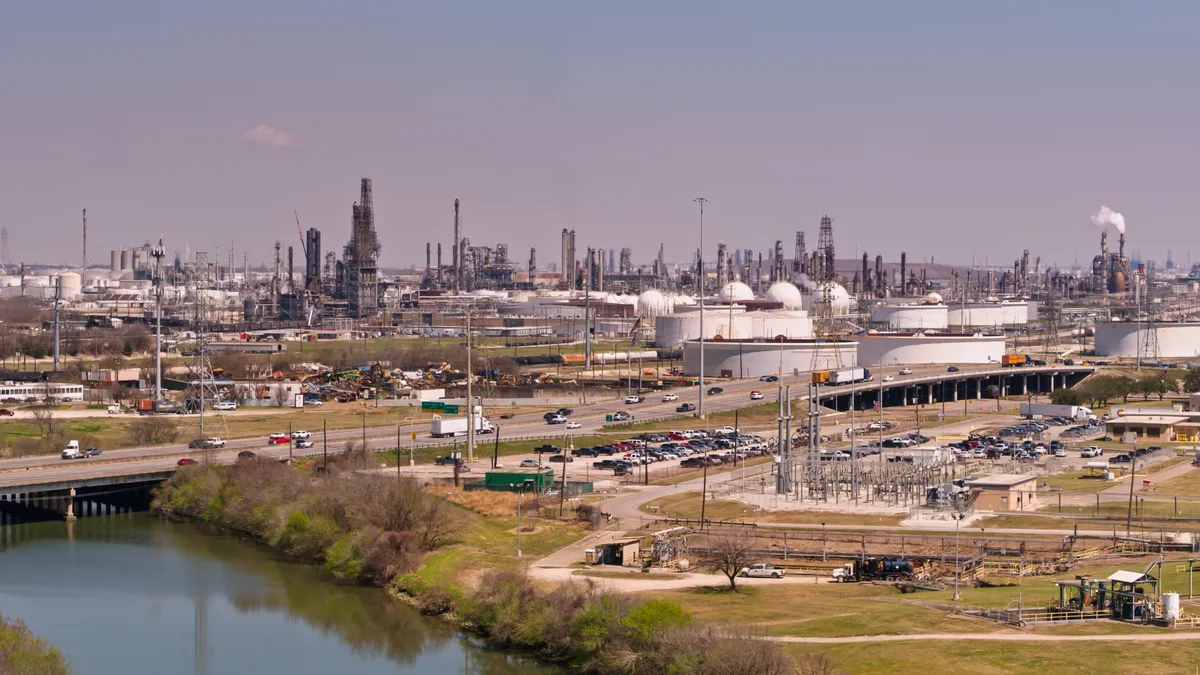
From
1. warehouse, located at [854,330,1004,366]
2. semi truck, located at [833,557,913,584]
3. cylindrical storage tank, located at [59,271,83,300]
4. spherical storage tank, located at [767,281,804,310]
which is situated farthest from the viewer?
cylindrical storage tank, located at [59,271,83,300]

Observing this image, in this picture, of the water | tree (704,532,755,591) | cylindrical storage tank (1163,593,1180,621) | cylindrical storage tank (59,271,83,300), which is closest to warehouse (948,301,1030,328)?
cylindrical storage tank (59,271,83,300)

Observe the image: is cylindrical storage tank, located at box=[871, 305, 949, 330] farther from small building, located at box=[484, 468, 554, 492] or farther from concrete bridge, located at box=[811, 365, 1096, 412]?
small building, located at box=[484, 468, 554, 492]

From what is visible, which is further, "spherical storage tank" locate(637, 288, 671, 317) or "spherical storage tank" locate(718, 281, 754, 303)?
"spherical storage tank" locate(637, 288, 671, 317)

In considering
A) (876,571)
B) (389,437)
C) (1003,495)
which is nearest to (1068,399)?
(1003,495)

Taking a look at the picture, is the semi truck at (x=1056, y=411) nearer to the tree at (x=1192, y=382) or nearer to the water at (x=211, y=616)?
the tree at (x=1192, y=382)

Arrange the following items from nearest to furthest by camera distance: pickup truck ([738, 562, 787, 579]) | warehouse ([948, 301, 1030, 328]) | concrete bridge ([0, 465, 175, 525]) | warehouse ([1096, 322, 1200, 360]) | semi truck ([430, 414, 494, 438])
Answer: pickup truck ([738, 562, 787, 579]), concrete bridge ([0, 465, 175, 525]), semi truck ([430, 414, 494, 438]), warehouse ([1096, 322, 1200, 360]), warehouse ([948, 301, 1030, 328])

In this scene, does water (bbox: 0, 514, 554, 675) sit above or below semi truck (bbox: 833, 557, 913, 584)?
below

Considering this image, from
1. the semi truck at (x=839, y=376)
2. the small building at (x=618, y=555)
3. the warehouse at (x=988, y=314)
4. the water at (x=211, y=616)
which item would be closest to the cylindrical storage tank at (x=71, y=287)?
the warehouse at (x=988, y=314)
